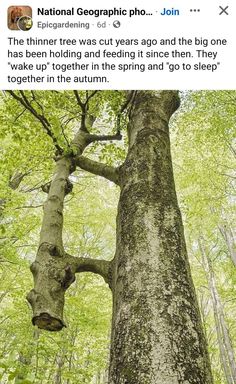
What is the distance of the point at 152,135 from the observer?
2535 millimetres

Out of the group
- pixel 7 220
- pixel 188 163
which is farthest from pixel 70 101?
pixel 188 163

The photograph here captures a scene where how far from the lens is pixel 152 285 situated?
66.1 inches

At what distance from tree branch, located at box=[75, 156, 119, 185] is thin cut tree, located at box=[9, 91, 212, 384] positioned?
0.04 ft

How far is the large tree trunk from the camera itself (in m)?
1.41
